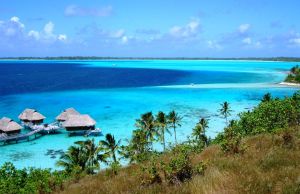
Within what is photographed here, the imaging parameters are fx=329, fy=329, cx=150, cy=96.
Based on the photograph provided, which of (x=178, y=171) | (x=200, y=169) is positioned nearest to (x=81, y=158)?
(x=178, y=171)

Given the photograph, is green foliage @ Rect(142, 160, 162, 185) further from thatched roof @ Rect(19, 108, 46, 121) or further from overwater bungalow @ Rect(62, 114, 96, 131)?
thatched roof @ Rect(19, 108, 46, 121)

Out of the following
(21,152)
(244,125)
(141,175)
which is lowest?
(21,152)

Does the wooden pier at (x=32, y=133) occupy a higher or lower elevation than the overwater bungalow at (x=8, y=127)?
lower

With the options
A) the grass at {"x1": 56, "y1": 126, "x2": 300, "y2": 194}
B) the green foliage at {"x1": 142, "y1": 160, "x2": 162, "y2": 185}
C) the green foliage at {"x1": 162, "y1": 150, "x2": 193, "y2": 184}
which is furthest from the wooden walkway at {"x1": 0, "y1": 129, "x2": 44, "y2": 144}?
the green foliage at {"x1": 162, "y1": 150, "x2": 193, "y2": 184}

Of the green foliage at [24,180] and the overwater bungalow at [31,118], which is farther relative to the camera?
the overwater bungalow at [31,118]

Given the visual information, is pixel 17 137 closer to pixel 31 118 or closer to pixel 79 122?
pixel 31 118

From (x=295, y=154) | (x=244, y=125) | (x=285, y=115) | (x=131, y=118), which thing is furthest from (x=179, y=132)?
(x=295, y=154)

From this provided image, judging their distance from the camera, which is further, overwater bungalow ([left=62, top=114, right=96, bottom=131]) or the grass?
overwater bungalow ([left=62, top=114, right=96, bottom=131])

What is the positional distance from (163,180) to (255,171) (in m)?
2.11

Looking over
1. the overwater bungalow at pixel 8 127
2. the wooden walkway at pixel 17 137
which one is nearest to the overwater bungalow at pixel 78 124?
the wooden walkway at pixel 17 137

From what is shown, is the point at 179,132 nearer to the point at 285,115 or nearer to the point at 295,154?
the point at 285,115

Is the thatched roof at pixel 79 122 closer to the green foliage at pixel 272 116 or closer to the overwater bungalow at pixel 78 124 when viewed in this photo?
the overwater bungalow at pixel 78 124

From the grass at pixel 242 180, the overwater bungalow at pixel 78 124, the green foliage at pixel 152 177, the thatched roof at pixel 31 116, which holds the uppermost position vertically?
the grass at pixel 242 180

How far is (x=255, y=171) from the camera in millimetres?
6641
